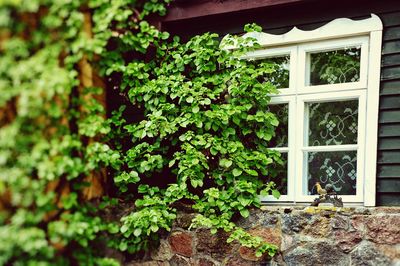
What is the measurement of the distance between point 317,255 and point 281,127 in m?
1.15

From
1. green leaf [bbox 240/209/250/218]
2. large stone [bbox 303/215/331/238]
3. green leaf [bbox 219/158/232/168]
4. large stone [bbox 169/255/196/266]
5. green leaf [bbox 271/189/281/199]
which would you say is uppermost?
green leaf [bbox 219/158/232/168]

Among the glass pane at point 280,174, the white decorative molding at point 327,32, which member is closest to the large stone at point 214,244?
the glass pane at point 280,174

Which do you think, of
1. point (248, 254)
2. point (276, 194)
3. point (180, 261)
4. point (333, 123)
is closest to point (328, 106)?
point (333, 123)

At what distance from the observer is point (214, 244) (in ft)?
12.8

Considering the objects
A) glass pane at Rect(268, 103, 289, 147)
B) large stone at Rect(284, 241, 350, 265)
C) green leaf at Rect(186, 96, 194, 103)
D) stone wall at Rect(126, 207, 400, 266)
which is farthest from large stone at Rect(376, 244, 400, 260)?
green leaf at Rect(186, 96, 194, 103)

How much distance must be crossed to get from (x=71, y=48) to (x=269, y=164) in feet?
7.41

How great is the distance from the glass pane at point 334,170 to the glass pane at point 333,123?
0.36ft

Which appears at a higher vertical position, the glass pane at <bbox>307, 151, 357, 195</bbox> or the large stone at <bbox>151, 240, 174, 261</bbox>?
the glass pane at <bbox>307, 151, 357, 195</bbox>

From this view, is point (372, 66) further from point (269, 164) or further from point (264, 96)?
point (269, 164)

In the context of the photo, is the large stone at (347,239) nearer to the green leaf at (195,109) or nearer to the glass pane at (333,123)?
the glass pane at (333,123)

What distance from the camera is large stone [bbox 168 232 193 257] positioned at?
13.1 ft

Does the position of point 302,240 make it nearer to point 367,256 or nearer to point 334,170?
point 367,256

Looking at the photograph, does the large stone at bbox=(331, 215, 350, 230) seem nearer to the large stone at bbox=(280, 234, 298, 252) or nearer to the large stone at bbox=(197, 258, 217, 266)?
the large stone at bbox=(280, 234, 298, 252)

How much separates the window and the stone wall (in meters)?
0.22
